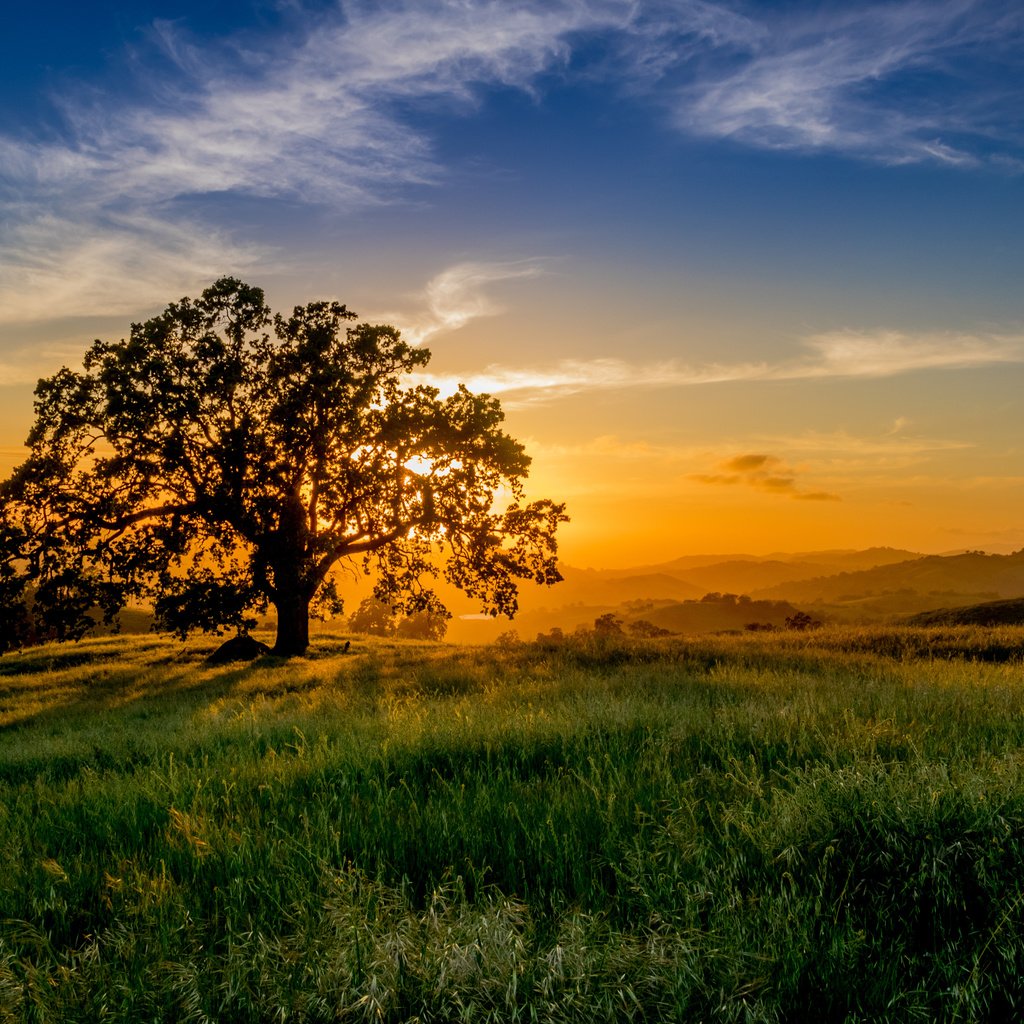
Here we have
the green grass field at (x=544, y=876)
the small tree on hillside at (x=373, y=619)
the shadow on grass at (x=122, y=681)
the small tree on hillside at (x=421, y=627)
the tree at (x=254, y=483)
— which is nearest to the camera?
the green grass field at (x=544, y=876)

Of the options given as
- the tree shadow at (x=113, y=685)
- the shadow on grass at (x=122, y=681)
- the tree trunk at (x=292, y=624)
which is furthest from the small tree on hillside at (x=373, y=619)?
the tree trunk at (x=292, y=624)

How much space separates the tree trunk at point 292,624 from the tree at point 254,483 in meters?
0.06

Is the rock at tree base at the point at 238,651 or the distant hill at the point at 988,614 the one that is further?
the rock at tree base at the point at 238,651

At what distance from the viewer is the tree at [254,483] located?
23.7m

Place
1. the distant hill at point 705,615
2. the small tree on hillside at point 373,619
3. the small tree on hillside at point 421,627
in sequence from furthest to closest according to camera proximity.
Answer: the distant hill at point 705,615 < the small tree on hillside at point 373,619 < the small tree on hillside at point 421,627

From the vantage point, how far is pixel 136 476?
2486 centimetres

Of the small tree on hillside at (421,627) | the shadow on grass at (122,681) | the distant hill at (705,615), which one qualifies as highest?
the shadow on grass at (122,681)

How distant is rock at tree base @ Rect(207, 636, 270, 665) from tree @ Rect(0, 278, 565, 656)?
1.01 meters

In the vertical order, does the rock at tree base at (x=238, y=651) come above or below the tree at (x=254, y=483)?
below

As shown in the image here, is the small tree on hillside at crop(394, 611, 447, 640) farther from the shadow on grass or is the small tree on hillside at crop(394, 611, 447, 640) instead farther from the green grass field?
the green grass field

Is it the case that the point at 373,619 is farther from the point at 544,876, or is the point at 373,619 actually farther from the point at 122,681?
the point at 544,876

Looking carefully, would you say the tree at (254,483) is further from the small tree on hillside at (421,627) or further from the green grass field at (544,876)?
the small tree on hillside at (421,627)

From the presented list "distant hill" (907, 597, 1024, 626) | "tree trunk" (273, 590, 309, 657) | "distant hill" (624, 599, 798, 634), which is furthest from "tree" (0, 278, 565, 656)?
"distant hill" (624, 599, 798, 634)

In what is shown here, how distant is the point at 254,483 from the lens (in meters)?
25.0
